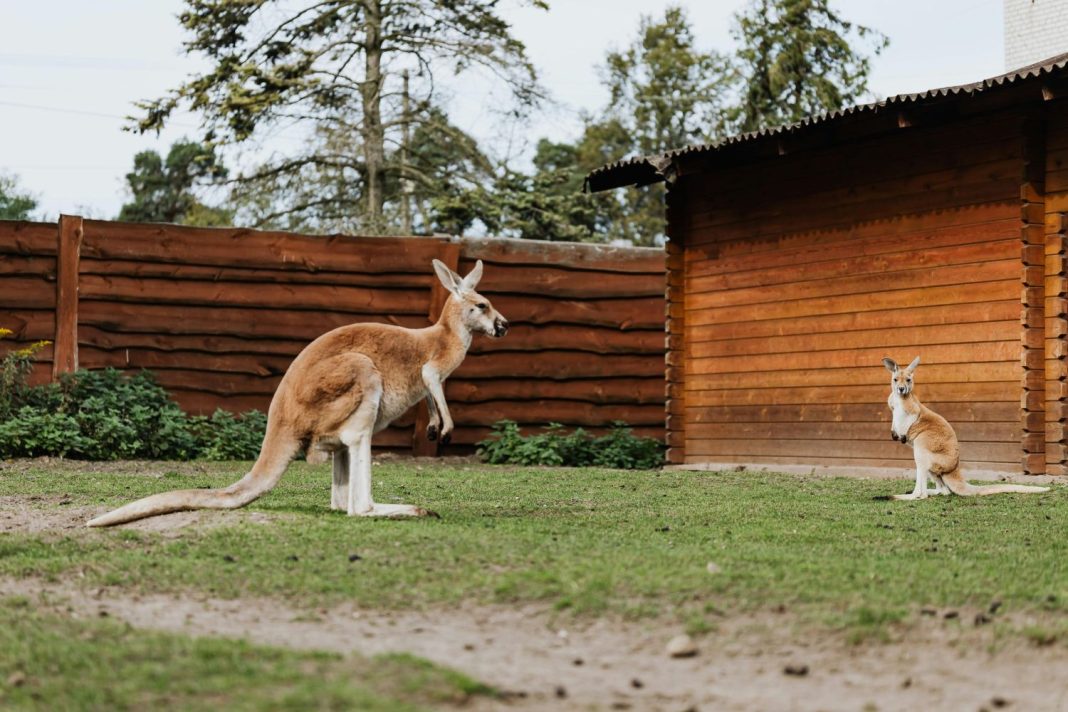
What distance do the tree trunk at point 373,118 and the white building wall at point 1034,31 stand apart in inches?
435

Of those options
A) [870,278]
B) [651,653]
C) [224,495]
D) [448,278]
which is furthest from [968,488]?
[651,653]

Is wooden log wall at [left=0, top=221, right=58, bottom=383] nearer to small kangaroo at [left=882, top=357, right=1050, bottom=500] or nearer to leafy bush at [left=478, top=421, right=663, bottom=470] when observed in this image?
leafy bush at [left=478, top=421, right=663, bottom=470]

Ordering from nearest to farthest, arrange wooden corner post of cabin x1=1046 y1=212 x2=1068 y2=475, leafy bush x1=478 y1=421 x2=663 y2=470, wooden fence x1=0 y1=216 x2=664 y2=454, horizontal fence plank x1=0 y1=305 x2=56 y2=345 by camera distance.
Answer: wooden corner post of cabin x1=1046 y1=212 x2=1068 y2=475 < horizontal fence plank x1=0 y1=305 x2=56 y2=345 < wooden fence x1=0 y1=216 x2=664 y2=454 < leafy bush x1=478 y1=421 x2=663 y2=470

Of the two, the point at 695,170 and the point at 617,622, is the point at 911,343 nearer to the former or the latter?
the point at 695,170

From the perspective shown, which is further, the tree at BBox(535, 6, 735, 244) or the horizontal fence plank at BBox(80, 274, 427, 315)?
the tree at BBox(535, 6, 735, 244)

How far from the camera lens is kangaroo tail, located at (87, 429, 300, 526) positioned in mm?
6910

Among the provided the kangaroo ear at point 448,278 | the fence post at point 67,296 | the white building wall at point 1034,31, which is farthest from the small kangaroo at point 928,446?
the white building wall at point 1034,31

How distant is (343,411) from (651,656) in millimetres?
3125

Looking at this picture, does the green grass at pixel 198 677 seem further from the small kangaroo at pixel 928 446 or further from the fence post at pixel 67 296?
the fence post at pixel 67 296

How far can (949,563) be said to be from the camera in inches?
233

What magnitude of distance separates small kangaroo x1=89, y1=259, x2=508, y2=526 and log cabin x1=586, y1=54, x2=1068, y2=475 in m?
6.02

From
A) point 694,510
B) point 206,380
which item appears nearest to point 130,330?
point 206,380

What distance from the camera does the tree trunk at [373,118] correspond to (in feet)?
79.2

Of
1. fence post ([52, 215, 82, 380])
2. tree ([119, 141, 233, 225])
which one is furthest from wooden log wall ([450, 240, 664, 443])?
tree ([119, 141, 233, 225])
